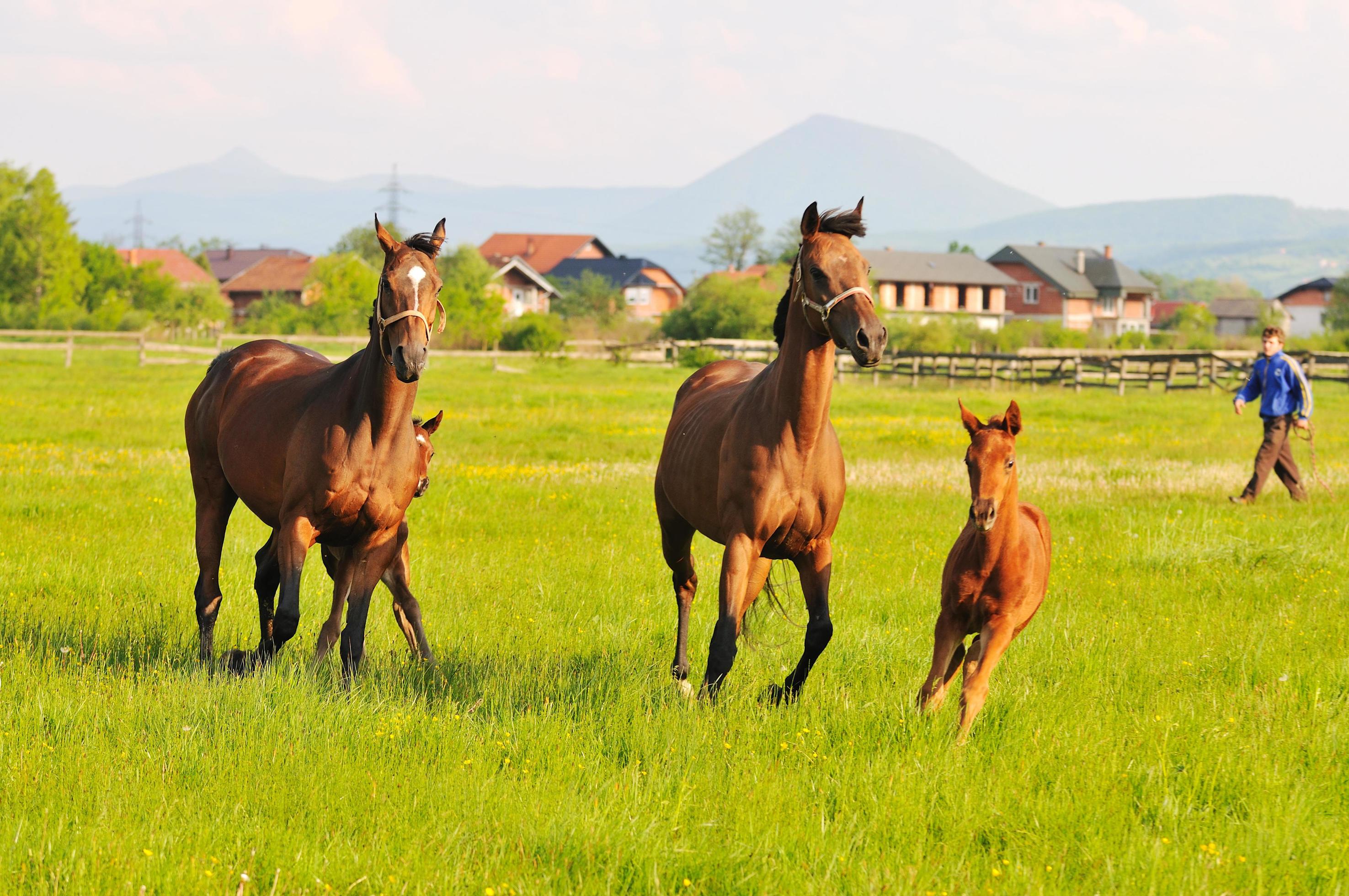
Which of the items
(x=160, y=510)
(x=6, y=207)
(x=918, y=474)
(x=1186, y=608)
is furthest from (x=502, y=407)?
(x=6, y=207)

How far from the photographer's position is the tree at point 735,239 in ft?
477

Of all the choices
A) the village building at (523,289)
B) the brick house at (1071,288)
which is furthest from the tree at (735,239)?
the village building at (523,289)

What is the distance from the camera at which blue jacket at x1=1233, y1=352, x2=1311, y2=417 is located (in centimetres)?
1361

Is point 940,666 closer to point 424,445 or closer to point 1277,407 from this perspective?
point 424,445

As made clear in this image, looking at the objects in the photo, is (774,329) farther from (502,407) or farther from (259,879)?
(502,407)

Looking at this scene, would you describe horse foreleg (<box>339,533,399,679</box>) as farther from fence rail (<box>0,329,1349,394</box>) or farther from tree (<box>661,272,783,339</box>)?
tree (<box>661,272,783,339</box>)

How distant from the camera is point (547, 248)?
14225 cm

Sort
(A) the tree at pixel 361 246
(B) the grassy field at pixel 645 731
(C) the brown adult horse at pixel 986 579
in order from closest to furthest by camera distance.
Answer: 1. (B) the grassy field at pixel 645 731
2. (C) the brown adult horse at pixel 986 579
3. (A) the tree at pixel 361 246

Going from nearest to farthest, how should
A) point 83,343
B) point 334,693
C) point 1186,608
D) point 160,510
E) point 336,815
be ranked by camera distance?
point 336,815
point 334,693
point 1186,608
point 160,510
point 83,343

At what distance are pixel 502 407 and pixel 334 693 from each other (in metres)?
21.7

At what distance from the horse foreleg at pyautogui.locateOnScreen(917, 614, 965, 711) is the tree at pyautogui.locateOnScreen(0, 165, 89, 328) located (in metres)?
72.2

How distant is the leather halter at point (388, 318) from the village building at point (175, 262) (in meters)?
109

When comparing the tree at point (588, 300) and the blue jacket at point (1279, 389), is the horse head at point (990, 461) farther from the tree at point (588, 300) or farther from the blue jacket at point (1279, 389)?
the tree at point (588, 300)

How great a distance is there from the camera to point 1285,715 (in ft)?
19.2
